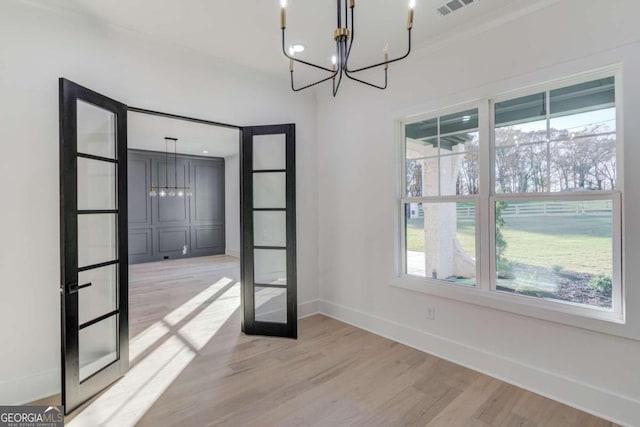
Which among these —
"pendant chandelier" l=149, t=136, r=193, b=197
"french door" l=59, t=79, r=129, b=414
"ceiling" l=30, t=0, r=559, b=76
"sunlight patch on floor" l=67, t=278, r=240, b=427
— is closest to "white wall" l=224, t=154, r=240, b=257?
"pendant chandelier" l=149, t=136, r=193, b=197

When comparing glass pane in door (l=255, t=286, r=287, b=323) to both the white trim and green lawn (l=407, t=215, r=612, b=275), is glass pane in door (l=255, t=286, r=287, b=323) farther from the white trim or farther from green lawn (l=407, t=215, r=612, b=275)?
the white trim

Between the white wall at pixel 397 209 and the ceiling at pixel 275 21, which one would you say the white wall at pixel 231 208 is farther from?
the ceiling at pixel 275 21

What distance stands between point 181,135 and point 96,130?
13.9 ft

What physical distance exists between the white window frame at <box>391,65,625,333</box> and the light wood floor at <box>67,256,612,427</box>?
2.09ft

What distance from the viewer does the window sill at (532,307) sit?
207cm

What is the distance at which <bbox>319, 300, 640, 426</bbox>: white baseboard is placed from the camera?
2.03 metres

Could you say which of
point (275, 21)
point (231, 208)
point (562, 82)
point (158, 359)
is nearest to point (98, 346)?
point (158, 359)

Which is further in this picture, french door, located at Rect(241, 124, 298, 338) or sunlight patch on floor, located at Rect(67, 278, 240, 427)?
french door, located at Rect(241, 124, 298, 338)

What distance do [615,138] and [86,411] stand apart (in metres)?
4.16

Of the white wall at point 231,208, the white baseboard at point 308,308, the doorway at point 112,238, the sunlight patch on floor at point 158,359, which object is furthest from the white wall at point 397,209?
the white wall at point 231,208

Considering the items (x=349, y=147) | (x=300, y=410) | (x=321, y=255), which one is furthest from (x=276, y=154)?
(x=300, y=410)

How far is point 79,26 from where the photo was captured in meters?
2.47

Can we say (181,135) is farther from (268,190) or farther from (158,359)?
(158,359)

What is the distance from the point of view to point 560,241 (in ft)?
7.80
